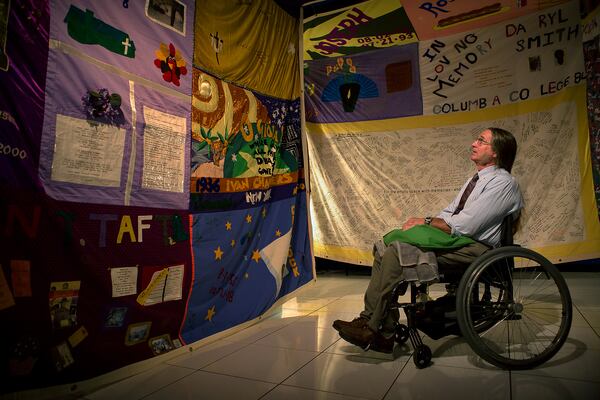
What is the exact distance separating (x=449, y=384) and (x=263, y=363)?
78 centimetres

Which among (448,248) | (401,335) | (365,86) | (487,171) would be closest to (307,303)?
(401,335)

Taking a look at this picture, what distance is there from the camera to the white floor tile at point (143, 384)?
4.38 ft

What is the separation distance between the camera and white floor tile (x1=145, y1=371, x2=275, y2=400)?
1.30 meters

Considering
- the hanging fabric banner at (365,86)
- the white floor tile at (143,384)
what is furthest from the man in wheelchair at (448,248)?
the hanging fabric banner at (365,86)

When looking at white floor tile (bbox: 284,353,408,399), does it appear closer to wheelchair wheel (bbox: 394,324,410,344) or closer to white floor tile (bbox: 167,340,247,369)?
wheelchair wheel (bbox: 394,324,410,344)

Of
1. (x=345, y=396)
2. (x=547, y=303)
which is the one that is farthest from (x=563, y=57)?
(x=345, y=396)

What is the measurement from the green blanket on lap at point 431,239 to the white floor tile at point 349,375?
536 millimetres

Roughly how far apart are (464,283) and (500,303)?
0.28 metres

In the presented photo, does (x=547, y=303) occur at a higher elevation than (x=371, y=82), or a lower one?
lower

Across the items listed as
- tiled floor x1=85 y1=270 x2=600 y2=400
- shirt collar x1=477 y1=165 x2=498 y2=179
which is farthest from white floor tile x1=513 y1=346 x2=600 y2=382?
shirt collar x1=477 y1=165 x2=498 y2=179

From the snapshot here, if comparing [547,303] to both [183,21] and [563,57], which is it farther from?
[183,21]

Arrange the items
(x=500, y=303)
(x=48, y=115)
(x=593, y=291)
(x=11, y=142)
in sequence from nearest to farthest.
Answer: (x=11, y=142)
(x=48, y=115)
(x=500, y=303)
(x=593, y=291)

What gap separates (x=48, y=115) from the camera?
133cm

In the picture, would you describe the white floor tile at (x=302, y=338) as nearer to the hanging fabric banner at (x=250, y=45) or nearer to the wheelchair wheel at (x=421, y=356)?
the wheelchair wheel at (x=421, y=356)
